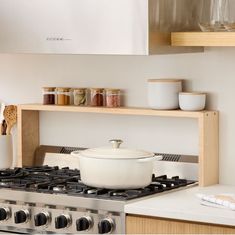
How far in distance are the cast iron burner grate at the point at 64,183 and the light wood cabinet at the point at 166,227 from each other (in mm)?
113

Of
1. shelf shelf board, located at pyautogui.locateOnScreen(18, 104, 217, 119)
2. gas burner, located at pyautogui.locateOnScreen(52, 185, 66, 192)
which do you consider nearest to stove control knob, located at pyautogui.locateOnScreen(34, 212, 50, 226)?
gas burner, located at pyautogui.locateOnScreen(52, 185, 66, 192)

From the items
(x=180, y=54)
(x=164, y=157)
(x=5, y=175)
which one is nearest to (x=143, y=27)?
(x=180, y=54)

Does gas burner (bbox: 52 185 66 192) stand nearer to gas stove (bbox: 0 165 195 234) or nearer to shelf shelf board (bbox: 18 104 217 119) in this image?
gas stove (bbox: 0 165 195 234)

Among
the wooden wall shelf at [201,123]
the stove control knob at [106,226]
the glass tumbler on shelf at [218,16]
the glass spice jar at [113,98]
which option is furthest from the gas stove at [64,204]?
the glass tumbler on shelf at [218,16]

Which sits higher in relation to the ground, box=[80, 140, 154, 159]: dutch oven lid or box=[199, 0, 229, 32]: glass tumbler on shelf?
box=[199, 0, 229, 32]: glass tumbler on shelf

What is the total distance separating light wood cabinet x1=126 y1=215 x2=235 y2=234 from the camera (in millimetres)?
3020

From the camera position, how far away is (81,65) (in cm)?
407

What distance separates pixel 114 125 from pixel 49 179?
0.51 m

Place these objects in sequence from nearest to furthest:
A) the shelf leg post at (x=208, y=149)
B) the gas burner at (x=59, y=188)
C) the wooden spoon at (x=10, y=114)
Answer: the gas burner at (x=59, y=188) → the shelf leg post at (x=208, y=149) → the wooden spoon at (x=10, y=114)

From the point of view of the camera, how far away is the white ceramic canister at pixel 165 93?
3699 millimetres

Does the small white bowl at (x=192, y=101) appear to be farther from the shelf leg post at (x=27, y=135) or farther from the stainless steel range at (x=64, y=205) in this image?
the shelf leg post at (x=27, y=135)

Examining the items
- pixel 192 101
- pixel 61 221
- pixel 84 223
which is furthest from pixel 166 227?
pixel 192 101

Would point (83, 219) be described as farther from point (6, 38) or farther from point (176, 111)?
point (6, 38)

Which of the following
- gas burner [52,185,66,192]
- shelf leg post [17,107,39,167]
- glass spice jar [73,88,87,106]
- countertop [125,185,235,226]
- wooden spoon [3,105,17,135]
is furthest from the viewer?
wooden spoon [3,105,17,135]
